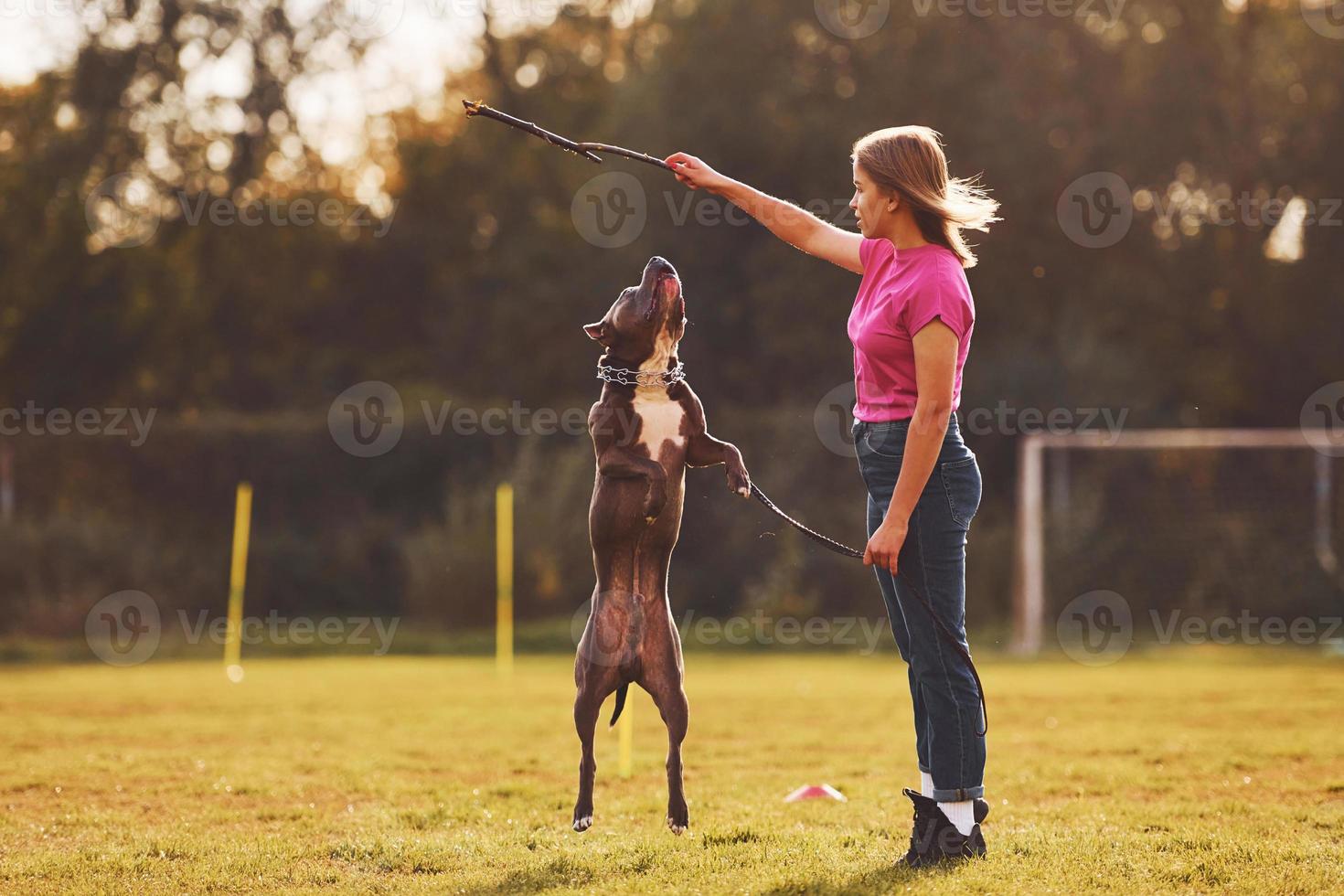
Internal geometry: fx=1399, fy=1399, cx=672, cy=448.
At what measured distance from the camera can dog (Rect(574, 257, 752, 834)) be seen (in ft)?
14.7

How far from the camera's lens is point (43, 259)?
22094mm

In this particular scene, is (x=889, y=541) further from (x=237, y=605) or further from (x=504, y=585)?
(x=237, y=605)

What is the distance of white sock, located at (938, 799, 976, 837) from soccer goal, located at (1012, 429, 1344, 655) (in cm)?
1061

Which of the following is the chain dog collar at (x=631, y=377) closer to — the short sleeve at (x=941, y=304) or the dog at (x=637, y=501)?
the dog at (x=637, y=501)

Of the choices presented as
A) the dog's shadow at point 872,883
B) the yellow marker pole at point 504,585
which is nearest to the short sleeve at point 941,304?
the dog's shadow at point 872,883

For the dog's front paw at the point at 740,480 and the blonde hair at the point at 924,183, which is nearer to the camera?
the blonde hair at the point at 924,183

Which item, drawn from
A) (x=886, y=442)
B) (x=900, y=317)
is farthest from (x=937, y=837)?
(x=900, y=317)

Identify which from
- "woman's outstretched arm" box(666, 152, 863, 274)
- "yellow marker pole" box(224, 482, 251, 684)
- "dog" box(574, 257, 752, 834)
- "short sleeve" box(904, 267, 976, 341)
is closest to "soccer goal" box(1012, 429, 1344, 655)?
"yellow marker pole" box(224, 482, 251, 684)

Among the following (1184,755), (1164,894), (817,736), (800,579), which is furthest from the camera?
(800,579)

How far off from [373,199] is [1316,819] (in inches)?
964

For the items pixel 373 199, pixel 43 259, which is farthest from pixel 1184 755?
pixel 373 199

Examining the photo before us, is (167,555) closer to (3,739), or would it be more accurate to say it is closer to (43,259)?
(43,259)

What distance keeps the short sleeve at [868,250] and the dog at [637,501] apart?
62 centimetres

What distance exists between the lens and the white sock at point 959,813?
4.38 metres
